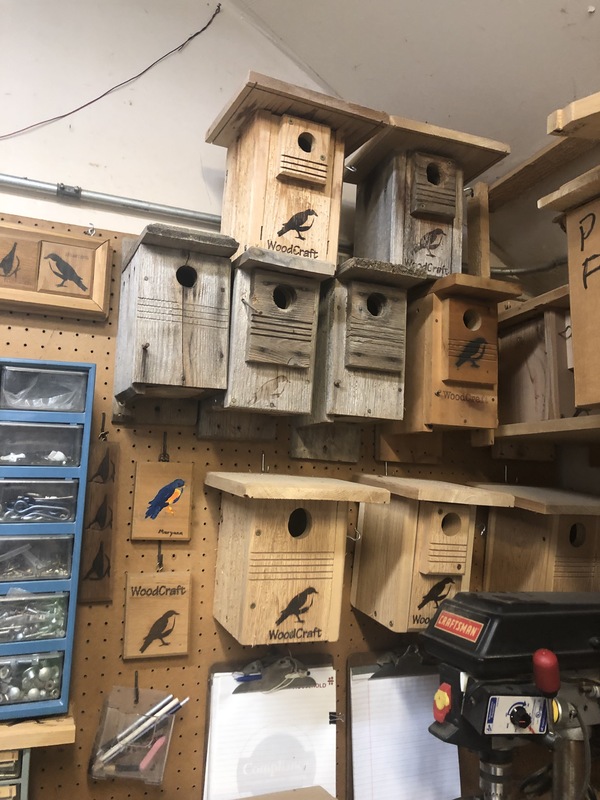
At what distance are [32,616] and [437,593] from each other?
825 mm

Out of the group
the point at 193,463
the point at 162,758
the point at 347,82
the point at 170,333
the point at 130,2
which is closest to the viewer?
the point at 170,333

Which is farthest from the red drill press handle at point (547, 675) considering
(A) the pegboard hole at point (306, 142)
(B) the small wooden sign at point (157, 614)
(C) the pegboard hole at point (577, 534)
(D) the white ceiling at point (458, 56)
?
(D) the white ceiling at point (458, 56)

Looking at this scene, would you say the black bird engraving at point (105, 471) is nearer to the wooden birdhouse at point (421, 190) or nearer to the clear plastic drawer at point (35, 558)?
the clear plastic drawer at point (35, 558)

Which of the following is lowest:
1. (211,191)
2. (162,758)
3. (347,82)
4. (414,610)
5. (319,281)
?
(162,758)

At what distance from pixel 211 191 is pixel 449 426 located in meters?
0.82

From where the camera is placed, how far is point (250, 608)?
1.19 m

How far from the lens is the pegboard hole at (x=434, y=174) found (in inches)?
59.3

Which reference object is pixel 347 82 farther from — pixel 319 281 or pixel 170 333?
pixel 170 333

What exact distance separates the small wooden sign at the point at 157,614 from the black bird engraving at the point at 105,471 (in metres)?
0.22

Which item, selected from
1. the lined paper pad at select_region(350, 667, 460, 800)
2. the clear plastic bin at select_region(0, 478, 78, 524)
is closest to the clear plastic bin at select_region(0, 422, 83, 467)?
the clear plastic bin at select_region(0, 478, 78, 524)

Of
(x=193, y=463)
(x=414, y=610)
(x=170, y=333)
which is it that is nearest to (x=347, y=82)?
(x=170, y=333)

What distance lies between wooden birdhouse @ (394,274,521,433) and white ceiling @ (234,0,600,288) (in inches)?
19.2

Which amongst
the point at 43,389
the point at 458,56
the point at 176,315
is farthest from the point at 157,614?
the point at 458,56

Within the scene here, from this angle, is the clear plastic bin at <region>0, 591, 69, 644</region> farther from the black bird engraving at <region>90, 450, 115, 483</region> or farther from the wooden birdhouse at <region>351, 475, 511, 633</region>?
the wooden birdhouse at <region>351, 475, 511, 633</region>
